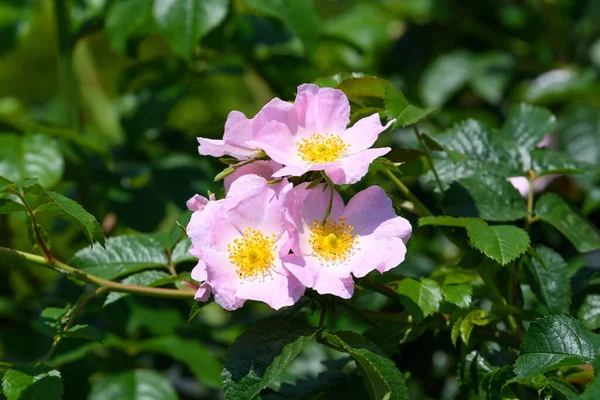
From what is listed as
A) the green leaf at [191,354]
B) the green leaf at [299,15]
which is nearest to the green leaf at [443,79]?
the green leaf at [299,15]

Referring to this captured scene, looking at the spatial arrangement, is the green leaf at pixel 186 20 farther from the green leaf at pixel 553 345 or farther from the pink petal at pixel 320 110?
the green leaf at pixel 553 345

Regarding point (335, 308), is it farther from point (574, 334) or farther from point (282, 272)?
point (574, 334)

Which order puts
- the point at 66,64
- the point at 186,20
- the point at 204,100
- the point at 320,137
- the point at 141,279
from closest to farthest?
the point at 320,137 → the point at 141,279 → the point at 186,20 → the point at 66,64 → the point at 204,100

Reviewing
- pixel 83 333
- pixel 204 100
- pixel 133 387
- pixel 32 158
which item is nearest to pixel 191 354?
pixel 133 387

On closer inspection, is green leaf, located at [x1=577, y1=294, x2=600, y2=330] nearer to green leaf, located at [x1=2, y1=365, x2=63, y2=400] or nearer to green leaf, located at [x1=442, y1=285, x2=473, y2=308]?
green leaf, located at [x1=442, y1=285, x2=473, y2=308]

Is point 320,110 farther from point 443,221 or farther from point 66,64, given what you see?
point 66,64

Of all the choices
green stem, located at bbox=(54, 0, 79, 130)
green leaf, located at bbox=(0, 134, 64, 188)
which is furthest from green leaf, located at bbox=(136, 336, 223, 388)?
green stem, located at bbox=(54, 0, 79, 130)
